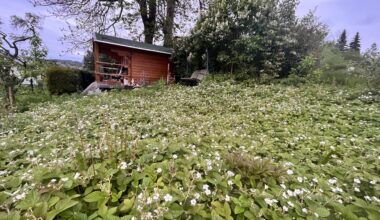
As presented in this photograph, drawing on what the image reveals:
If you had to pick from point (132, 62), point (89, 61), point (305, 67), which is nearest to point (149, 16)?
point (132, 62)

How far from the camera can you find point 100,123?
14.0 ft

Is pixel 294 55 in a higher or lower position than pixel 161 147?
higher

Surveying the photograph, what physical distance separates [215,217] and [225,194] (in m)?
0.24

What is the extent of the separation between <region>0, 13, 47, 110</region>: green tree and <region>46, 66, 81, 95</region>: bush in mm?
1111

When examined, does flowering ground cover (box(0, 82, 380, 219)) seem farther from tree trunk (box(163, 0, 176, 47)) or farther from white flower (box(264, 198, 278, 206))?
tree trunk (box(163, 0, 176, 47))

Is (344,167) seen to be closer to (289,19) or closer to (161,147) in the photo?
(161,147)

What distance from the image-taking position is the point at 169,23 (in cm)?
1554

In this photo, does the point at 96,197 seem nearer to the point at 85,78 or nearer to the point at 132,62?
the point at 132,62

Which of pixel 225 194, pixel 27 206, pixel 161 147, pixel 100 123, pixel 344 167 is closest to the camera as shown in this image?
pixel 27 206

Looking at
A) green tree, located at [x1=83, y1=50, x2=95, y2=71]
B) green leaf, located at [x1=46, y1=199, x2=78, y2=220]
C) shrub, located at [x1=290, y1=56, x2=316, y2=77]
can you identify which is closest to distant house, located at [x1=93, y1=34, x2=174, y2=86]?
green tree, located at [x1=83, y1=50, x2=95, y2=71]

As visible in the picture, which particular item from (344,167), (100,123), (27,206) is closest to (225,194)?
(27,206)

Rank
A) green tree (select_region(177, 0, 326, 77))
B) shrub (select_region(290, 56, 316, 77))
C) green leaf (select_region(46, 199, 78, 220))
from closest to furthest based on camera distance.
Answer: green leaf (select_region(46, 199, 78, 220)), shrub (select_region(290, 56, 316, 77)), green tree (select_region(177, 0, 326, 77))

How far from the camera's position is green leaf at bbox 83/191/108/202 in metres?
1.18

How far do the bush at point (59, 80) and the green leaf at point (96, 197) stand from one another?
13359mm
